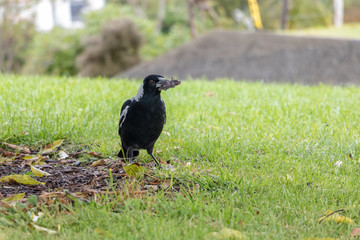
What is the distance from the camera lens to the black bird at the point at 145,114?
3.04 meters

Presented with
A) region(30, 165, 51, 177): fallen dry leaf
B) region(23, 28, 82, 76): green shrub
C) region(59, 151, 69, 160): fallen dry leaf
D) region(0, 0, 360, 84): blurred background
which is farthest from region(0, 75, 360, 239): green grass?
region(23, 28, 82, 76): green shrub

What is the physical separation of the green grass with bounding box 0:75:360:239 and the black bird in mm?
375

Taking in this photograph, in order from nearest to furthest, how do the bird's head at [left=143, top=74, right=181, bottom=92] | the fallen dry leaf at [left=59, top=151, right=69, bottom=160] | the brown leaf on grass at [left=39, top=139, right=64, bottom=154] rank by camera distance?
the bird's head at [left=143, top=74, right=181, bottom=92]
the fallen dry leaf at [left=59, top=151, right=69, bottom=160]
the brown leaf on grass at [left=39, top=139, right=64, bottom=154]

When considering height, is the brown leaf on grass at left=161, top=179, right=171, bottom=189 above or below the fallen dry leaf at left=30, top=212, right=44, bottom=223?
above

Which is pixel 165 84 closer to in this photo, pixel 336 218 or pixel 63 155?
pixel 63 155

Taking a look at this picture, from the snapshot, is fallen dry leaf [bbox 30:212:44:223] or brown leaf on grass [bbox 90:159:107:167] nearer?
fallen dry leaf [bbox 30:212:44:223]

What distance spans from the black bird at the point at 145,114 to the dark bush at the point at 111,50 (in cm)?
1502

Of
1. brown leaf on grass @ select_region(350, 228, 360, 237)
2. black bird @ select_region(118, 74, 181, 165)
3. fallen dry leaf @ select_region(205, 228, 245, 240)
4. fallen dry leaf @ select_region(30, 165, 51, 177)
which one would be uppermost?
black bird @ select_region(118, 74, 181, 165)

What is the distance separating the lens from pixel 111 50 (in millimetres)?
18219

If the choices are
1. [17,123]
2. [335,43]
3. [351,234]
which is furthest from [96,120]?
[335,43]

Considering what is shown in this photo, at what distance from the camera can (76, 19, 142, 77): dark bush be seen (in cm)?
1795

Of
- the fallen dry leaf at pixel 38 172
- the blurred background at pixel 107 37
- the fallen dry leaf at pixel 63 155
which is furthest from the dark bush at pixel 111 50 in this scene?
the fallen dry leaf at pixel 38 172

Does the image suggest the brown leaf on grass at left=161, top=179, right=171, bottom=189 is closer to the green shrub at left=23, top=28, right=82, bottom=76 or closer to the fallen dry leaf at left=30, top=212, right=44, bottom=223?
the fallen dry leaf at left=30, top=212, right=44, bottom=223

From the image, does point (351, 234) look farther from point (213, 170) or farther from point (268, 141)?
point (268, 141)
